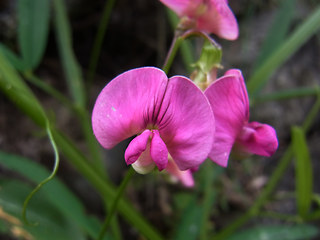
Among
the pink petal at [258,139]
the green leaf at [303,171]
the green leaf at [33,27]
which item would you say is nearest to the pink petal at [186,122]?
the pink petal at [258,139]

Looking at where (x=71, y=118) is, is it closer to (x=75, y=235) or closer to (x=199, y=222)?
(x=75, y=235)

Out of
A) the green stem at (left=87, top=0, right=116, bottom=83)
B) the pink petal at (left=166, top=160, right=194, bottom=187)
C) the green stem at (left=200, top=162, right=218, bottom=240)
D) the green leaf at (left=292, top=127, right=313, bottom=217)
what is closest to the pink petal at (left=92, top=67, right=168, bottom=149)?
the pink petal at (left=166, top=160, right=194, bottom=187)

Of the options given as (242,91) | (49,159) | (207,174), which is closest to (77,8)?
(49,159)

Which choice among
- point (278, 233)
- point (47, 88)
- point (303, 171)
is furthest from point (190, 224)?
point (47, 88)

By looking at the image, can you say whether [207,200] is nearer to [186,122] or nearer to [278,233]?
[278,233]

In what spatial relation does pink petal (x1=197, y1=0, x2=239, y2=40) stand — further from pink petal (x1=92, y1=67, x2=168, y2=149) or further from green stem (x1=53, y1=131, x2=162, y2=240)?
green stem (x1=53, y1=131, x2=162, y2=240)

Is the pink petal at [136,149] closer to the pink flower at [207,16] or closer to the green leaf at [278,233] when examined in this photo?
the pink flower at [207,16]
